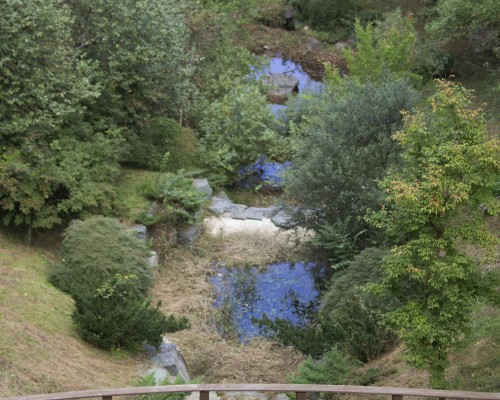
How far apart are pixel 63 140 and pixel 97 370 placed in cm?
564

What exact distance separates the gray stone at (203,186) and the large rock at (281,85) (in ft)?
27.2

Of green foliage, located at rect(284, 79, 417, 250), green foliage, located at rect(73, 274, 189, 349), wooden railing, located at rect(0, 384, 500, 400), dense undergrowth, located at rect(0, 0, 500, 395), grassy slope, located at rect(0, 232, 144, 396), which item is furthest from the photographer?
green foliage, located at rect(284, 79, 417, 250)

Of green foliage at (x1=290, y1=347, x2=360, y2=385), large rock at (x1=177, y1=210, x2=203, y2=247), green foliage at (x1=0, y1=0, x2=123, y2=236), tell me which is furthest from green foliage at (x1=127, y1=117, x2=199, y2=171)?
green foliage at (x1=290, y1=347, x2=360, y2=385)

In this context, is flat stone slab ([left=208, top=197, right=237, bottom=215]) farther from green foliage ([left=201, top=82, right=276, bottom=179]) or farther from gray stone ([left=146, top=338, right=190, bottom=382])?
gray stone ([left=146, top=338, right=190, bottom=382])

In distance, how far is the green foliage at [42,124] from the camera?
13039 mm

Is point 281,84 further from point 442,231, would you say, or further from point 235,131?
point 442,231

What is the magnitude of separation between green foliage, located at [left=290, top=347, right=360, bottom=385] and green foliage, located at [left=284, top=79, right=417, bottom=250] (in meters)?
3.77

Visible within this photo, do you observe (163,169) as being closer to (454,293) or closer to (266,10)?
(454,293)

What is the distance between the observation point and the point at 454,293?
7922mm

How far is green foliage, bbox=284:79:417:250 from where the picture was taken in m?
14.3

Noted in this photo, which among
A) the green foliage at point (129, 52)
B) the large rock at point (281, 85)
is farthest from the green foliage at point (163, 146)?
the large rock at point (281, 85)

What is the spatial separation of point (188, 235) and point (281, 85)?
37.5 feet

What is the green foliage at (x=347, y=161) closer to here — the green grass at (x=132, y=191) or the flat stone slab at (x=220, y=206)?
the flat stone slab at (x=220, y=206)

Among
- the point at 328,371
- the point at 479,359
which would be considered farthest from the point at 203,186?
the point at 479,359
